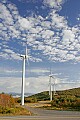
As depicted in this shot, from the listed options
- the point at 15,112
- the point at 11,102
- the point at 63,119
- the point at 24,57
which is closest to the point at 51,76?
→ the point at 24,57

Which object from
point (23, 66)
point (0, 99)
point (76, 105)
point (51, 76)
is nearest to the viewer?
point (0, 99)

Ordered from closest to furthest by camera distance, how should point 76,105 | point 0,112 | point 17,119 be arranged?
point 17,119 → point 0,112 → point 76,105

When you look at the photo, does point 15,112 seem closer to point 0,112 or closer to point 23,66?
point 0,112

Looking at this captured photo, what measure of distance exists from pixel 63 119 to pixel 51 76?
180ft

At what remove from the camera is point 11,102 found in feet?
161

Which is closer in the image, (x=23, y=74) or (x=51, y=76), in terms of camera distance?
(x=23, y=74)

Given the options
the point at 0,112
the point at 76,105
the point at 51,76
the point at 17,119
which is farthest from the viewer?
the point at 51,76

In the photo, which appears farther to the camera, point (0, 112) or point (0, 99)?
point (0, 99)

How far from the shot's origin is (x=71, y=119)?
90.9 feet

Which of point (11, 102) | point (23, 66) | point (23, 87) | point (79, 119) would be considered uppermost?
point (23, 66)

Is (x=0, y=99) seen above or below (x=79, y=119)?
above

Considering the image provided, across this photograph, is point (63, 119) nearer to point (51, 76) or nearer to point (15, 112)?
point (15, 112)

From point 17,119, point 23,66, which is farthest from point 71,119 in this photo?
point 23,66

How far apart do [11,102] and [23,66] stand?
438 inches
